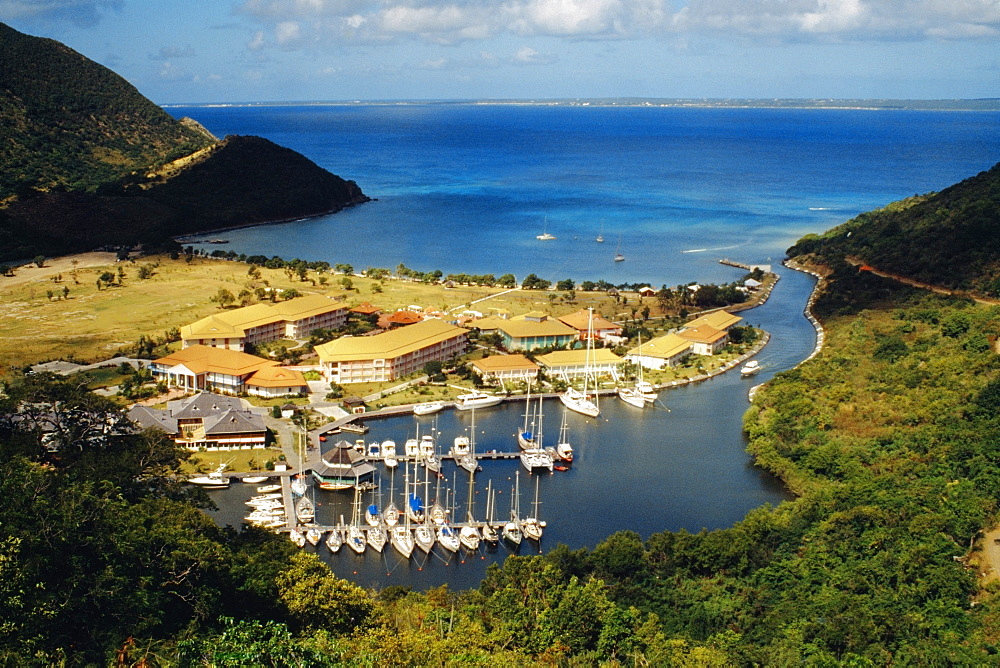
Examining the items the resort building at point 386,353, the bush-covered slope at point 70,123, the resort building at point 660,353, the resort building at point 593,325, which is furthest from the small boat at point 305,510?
the bush-covered slope at point 70,123

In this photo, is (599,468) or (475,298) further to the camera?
(475,298)

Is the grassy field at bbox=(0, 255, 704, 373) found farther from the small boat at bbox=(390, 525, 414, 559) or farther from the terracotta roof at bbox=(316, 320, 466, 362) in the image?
the small boat at bbox=(390, 525, 414, 559)

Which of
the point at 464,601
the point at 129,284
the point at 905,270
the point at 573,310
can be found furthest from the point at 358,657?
the point at 905,270

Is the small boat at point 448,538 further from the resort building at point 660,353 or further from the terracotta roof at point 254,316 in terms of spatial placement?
the terracotta roof at point 254,316

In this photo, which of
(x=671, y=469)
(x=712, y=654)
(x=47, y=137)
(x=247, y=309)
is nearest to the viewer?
(x=712, y=654)

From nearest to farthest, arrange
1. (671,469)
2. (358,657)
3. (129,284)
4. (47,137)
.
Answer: (358,657) → (671,469) → (129,284) → (47,137)

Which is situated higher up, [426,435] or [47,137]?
[47,137]

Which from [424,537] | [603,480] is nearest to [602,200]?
[603,480]

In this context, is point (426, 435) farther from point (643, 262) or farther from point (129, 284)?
point (643, 262)
